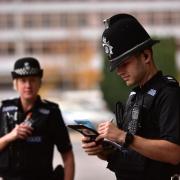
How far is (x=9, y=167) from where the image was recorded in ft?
11.1

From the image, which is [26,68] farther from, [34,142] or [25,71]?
[34,142]

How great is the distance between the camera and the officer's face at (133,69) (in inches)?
96.0

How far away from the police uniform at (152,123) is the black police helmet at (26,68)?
1.07 metres

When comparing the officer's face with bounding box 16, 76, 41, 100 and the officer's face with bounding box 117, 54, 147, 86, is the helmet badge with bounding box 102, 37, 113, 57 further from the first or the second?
the officer's face with bounding box 16, 76, 41, 100

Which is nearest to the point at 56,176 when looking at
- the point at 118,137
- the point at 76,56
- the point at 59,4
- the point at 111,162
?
the point at 111,162

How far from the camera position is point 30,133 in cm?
340

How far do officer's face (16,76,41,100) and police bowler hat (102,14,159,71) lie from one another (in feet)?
3.54

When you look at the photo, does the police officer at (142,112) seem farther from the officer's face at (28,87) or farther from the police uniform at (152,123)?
the officer's face at (28,87)

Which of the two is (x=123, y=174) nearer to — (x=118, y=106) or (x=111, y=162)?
(x=111, y=162)

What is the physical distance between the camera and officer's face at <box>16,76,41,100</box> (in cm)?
349

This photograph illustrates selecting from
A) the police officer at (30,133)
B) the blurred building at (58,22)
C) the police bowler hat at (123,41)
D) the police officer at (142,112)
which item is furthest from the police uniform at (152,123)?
the blurred building at (58,22)

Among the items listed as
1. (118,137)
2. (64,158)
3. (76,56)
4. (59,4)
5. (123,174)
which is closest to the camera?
(118,137)

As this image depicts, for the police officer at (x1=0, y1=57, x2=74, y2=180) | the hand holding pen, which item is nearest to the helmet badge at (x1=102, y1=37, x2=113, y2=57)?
the hand holding pen

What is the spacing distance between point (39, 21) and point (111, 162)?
5318cm
